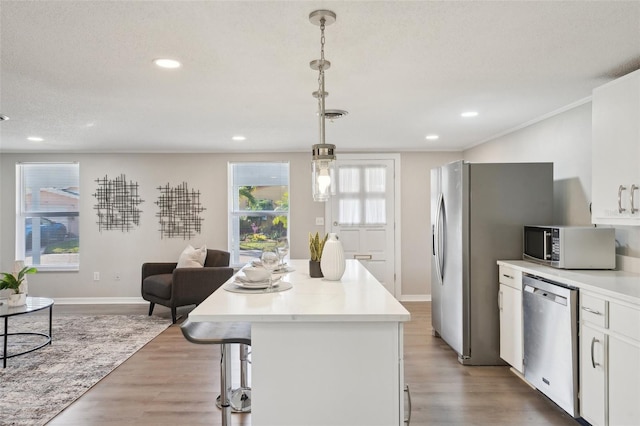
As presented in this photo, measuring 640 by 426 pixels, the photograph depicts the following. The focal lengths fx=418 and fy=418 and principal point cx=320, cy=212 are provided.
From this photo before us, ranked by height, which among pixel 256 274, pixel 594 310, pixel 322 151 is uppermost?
pixel 322 151

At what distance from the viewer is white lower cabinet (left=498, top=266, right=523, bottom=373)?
3.18 meters

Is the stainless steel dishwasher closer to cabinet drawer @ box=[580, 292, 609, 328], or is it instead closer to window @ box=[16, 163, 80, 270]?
cabinet drawer @ box=[580, 292, 609, 328]

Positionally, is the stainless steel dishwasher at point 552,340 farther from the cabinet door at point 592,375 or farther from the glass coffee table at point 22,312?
the glass coffee table at point 22,312

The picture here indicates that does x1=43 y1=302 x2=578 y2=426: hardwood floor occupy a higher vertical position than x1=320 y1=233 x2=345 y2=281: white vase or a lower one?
lower

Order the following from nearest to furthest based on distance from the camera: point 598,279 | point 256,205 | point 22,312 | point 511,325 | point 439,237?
1. point 598,279
2. point 511,325
3. point 22,312
4. point 439,237
5. point 256,205

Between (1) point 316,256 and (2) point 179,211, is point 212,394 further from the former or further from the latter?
(2) point 179,211

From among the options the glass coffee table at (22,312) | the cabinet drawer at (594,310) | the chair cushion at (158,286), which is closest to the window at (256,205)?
the chair cushion at (158,286)

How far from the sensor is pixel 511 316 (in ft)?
10.8

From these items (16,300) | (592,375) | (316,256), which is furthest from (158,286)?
(592,375)

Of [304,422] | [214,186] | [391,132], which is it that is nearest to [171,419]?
[304,422]

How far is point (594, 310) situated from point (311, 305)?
166 cm

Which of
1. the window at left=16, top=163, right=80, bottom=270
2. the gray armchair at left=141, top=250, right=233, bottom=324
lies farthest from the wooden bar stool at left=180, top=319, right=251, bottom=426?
the window at left=16, top=163, right=80, bottom=270

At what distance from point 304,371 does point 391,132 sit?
3488mm

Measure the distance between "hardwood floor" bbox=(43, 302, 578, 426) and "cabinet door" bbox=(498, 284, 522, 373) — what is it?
0.57ft
